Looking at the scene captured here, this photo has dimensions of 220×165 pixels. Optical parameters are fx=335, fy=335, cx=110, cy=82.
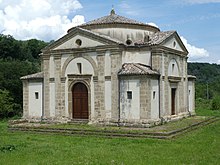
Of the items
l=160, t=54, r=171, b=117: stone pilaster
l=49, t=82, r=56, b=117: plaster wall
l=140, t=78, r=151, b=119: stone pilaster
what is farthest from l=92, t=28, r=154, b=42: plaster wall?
l=49, t=82, r=56, b=117: plaster wall

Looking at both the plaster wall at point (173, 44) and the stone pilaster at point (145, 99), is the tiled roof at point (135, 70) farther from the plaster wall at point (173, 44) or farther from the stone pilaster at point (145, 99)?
the plaster wall at point (173, 44)

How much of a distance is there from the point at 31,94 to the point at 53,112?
9.08 ft

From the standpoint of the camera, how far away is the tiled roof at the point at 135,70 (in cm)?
2165

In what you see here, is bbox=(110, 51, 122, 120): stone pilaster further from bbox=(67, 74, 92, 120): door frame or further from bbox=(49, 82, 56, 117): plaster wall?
bbox=(49, 82, 56, 117): plaster wall

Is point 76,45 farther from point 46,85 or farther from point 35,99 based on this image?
point 35,99

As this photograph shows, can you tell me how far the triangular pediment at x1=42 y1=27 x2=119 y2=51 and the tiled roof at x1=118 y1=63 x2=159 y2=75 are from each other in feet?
5.90

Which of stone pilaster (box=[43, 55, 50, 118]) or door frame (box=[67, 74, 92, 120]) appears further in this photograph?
stone pilaster (box=[43, 55, 50, 118])

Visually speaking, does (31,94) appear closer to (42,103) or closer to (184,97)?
(42,103)

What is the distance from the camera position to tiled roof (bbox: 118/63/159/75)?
2165 centimetres

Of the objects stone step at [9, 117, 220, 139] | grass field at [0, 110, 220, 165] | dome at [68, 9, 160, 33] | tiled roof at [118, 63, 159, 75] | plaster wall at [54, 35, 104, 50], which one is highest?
dome at [68, 9, 160, 33]

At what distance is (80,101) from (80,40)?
4.43m

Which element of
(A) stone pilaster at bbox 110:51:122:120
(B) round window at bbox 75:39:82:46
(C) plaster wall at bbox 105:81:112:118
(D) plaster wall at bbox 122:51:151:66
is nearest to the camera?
(A) stone pilaster at bbox 110:51:122:120

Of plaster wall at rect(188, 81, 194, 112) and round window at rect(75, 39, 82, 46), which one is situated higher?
round window at rect(75, 39, 82, 46)

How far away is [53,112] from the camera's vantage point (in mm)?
25328
